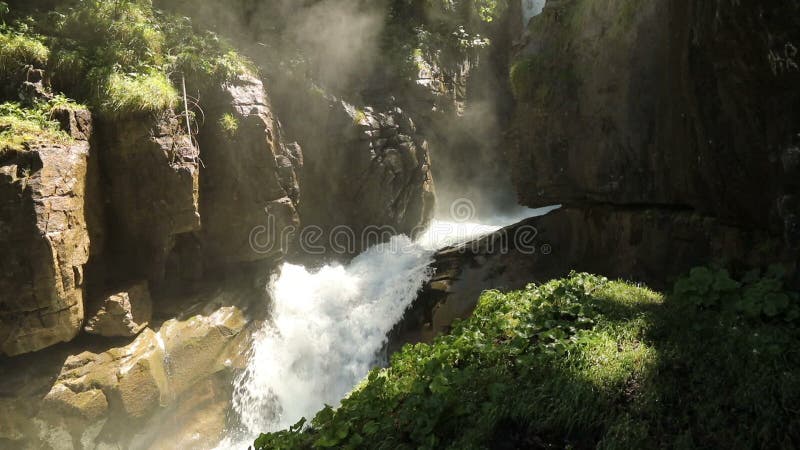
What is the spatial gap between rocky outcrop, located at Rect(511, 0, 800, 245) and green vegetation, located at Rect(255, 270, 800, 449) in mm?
1195

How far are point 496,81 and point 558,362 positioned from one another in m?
13.5

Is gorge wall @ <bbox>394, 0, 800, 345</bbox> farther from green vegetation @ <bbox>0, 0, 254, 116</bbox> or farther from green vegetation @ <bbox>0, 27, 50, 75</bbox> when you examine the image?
green vegetation @ <bbox>0, 27, 50, 75</bbox>

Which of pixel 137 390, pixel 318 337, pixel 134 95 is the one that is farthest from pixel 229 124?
pixel 137 390

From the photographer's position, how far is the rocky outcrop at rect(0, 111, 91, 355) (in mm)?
6184

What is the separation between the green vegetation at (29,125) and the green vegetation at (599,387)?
5.45m

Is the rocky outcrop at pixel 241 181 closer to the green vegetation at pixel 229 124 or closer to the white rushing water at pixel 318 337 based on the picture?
the green vegetation at pixel 229 124

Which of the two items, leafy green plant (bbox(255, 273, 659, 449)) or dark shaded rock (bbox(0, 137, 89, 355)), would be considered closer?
leafy green plant (bbox(255, 273, 659, 449))

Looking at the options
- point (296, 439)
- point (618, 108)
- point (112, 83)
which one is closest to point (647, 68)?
point (618, 108)

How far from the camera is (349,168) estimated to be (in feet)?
38.1

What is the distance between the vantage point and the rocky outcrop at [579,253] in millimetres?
5345

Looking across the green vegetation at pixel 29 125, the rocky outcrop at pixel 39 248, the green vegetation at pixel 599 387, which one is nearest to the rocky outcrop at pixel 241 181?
the green vegetation at pixel 29 125

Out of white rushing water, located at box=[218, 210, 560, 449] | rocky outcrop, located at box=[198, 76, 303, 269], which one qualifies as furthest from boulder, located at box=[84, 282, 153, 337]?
white rushing water, located at box=[218, 210, 560, 449]

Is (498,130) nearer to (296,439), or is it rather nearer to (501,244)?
(501,244)

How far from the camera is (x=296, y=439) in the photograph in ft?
13.0
